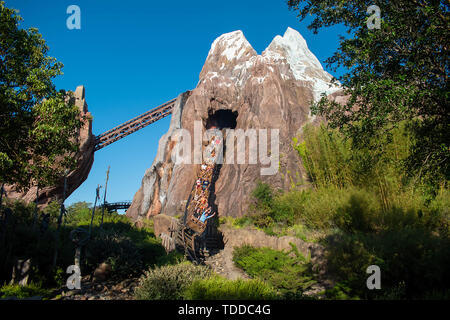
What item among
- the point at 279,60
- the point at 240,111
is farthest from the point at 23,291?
the point at 279,60

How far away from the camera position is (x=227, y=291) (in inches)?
217

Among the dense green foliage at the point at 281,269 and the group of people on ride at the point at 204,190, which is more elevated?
the group of people on ride at the point at 204,190

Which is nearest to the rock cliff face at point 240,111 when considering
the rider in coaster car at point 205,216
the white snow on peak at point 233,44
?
the white snow on peak at point 233,44

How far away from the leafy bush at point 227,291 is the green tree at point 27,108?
5.55 meters

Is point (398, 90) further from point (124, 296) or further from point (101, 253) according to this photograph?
point (101, 253)

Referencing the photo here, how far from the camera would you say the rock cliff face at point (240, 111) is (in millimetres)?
21422

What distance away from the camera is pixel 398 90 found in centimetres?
517

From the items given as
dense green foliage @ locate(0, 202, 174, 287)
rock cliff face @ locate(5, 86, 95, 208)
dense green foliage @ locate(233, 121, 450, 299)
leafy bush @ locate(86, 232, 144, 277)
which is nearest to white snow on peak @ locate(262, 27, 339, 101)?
dense green foliage @ locate(233, 121, 450, 299)

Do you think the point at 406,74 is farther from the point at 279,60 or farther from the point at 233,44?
the point at 233,44

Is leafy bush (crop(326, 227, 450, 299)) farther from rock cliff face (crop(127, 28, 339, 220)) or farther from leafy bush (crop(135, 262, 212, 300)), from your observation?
rock cliff face (crop(127, 28, 339, 220))

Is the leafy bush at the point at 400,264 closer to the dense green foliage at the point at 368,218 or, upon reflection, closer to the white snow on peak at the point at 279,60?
the dense green foliage at the point at 368,218

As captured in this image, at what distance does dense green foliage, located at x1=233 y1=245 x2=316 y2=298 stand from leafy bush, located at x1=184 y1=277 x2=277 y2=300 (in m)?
0.66

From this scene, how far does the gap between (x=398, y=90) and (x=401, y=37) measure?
73.8 inches
